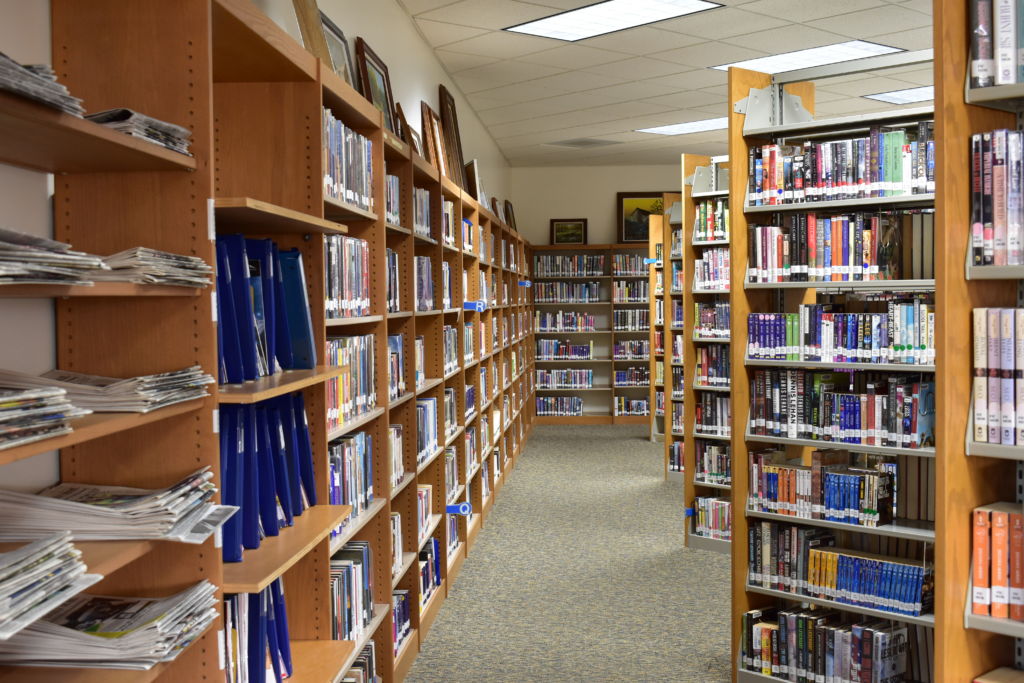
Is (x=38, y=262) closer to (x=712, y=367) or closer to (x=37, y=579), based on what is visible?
(x=37, y=579)

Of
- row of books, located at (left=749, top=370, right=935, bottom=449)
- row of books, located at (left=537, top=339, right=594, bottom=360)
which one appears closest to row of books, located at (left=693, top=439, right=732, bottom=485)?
row of books, located at (left=749, top=370, right=935, bottom=449)

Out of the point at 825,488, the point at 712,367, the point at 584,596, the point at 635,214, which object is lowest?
the point at 584,596

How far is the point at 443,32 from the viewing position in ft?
18.9

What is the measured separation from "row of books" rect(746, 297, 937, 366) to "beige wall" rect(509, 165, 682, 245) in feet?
27.3

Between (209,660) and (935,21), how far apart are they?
6.62ft

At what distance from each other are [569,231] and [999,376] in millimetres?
9850

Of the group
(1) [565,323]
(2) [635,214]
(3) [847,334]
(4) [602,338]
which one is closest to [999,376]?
(3) [847,334]

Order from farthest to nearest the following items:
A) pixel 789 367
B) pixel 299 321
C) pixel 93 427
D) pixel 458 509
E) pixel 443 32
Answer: pixel 443 32, pixel 458 509, pixel 789 367, pixel 299 321, pixel 93 427

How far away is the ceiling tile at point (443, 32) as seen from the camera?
5594 mm

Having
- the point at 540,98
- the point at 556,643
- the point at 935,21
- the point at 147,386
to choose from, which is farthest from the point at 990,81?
the point at 540,98

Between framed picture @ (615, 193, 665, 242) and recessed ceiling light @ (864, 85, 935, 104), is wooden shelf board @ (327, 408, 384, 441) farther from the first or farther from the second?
framed picture @ (615, 193, 665, 242)

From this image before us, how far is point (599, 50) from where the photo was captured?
20.5 feet

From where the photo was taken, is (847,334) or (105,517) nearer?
(105,517)

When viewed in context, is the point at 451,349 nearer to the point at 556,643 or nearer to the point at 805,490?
the point at 556,643
